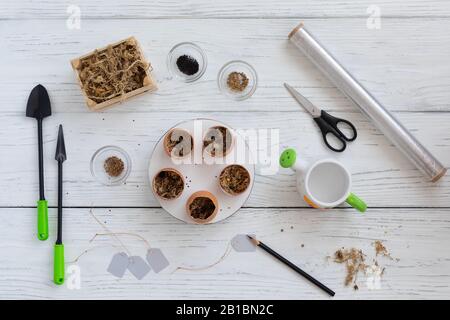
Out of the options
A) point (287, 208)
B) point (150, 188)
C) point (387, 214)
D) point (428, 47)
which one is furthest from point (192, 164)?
point (428, 47)

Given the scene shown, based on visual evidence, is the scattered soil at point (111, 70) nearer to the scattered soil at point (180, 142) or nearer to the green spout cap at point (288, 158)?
the scattered soil at point (180, 142)

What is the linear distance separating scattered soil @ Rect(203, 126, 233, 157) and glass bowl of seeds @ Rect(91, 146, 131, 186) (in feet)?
0.73

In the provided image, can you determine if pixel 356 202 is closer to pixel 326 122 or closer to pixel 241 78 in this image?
pixel 326 122

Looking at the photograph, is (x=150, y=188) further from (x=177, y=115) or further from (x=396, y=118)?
(x=396, y=118)

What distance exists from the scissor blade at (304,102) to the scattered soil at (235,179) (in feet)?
0.77

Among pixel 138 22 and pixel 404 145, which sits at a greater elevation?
pixel 138 22

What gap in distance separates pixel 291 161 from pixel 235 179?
0.46ft

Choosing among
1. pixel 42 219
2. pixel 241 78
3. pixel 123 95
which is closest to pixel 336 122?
pixel 241 78

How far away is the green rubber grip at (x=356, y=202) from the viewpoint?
1293 millimetres

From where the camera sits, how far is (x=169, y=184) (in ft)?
4.21

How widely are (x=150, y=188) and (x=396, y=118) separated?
2.12ft

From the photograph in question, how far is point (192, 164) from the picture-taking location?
1316mm

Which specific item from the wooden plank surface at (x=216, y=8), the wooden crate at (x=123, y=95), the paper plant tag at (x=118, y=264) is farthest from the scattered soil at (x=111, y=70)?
the paper plant tag at (x=118, y=264)

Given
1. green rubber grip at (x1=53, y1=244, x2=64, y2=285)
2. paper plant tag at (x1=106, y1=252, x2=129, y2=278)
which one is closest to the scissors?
paper plant tag at (x1=106, y1=252, x2=129, y2=278)
